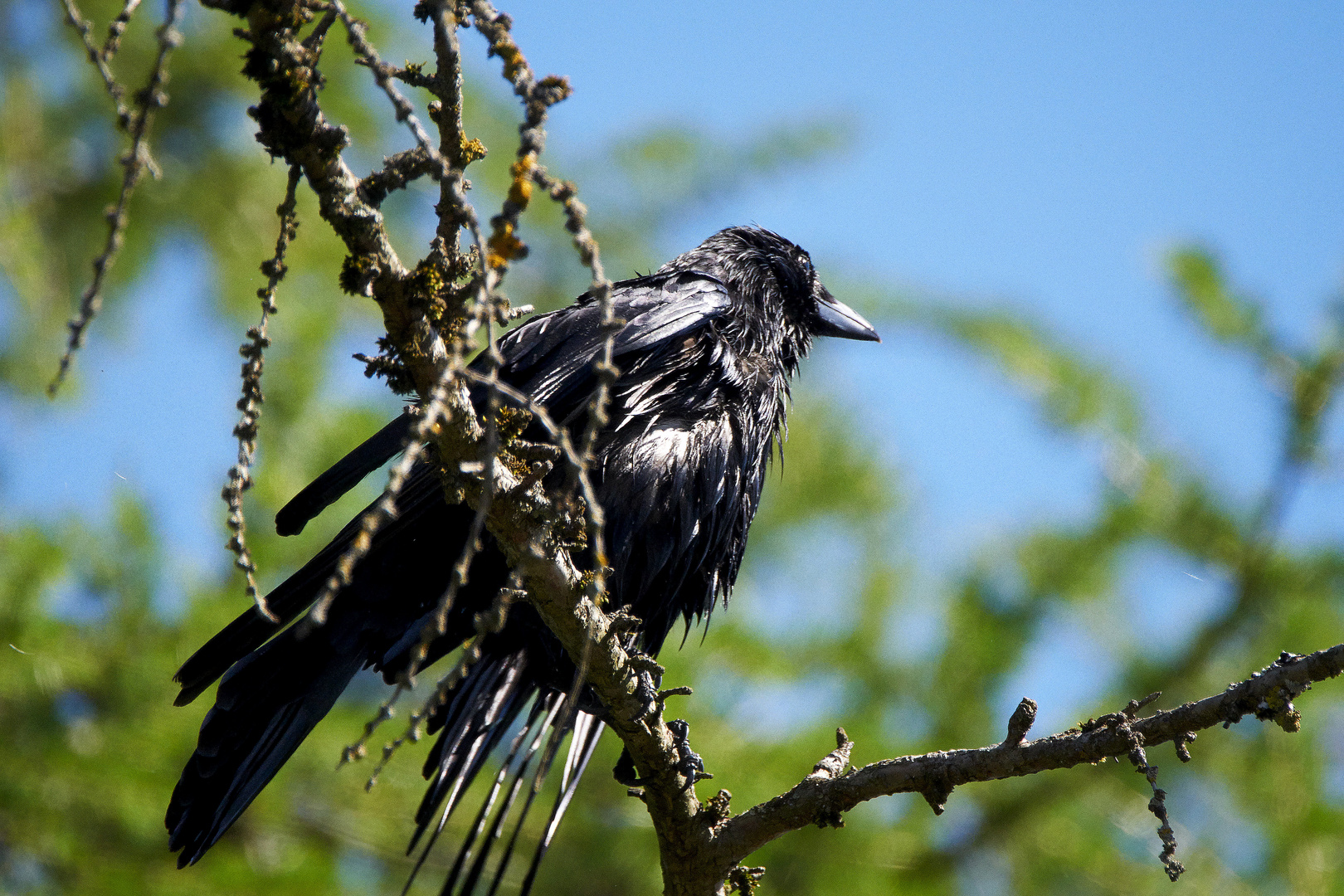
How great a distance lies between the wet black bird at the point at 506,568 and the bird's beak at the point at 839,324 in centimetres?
67

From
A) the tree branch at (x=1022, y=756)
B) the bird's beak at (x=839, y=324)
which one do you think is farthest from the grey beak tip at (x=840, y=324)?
the tree branch at (x=1022, y=756)

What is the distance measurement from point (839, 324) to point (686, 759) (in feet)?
6.34

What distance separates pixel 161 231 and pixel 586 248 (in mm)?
5318

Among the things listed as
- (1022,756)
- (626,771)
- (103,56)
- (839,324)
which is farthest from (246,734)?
(839,324)

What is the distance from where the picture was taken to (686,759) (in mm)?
2498

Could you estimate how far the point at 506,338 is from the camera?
10.1 feet

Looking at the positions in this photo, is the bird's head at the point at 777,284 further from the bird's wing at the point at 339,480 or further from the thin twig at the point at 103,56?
the thin twig at the point at 103,56

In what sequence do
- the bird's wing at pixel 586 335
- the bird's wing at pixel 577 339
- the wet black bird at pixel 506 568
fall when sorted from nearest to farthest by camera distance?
the bird's wing at pixel 577 339 → the wet black bird at pixel 506 568 → the bird's wing at pixel 586 335

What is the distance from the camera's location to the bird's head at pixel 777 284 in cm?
360

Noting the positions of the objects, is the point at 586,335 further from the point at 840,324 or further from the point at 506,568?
the point at 840,324

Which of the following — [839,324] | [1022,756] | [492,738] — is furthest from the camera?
[839,324]

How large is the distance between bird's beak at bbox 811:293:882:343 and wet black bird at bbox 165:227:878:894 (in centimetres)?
67

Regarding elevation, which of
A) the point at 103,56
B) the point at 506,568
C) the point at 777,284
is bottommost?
the point at 103,56

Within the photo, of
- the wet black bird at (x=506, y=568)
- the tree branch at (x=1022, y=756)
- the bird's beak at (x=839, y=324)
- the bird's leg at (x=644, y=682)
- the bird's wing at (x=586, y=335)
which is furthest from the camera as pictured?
the bird's beak at (x=839, y=324)
